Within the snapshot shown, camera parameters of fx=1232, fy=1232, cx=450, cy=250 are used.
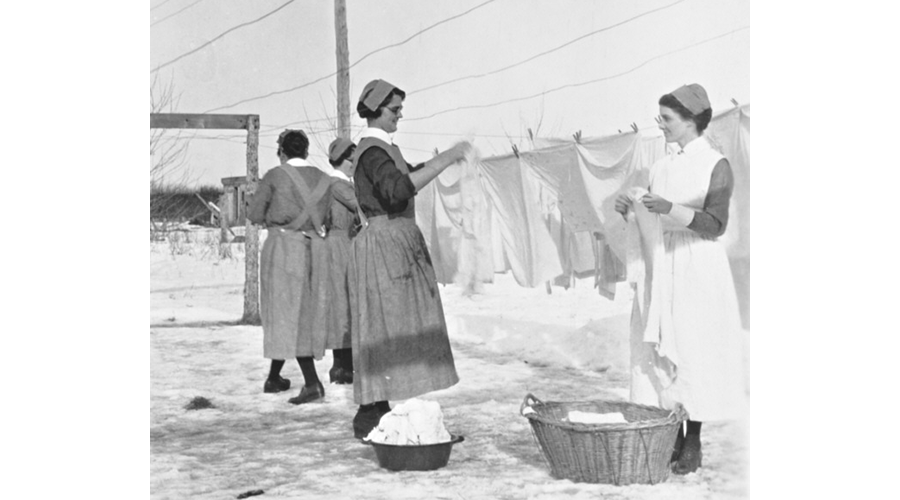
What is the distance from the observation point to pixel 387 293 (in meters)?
5.66

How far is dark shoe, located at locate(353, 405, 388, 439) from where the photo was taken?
18.9ft

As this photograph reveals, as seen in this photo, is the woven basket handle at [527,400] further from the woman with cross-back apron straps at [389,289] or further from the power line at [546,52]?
the power line at [546,52]

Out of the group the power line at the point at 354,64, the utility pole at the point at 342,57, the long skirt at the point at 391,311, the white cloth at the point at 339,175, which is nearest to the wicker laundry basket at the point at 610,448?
the long skirt at the point at 391,311

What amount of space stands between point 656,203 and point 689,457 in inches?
44.9

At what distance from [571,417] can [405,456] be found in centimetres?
76

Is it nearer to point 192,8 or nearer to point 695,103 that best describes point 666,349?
point 695,103

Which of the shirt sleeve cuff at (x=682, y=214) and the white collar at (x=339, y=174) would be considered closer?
the shirt sleeve cuff at (x=682, y=214)

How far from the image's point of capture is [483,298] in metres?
5.95

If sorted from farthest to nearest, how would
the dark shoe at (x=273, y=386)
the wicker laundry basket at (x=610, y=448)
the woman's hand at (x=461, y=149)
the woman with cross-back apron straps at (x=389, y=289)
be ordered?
the dark shoe at (x=273, y=386), the woman's hand at (x=461, y=149), the woman with cross-back apron straps at (x=389, y=289), the wicker laundry basket at (x=610, y=448)

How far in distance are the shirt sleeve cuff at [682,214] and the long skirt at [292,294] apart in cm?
174

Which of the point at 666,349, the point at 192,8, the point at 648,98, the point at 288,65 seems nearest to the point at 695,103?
the point at 648,98

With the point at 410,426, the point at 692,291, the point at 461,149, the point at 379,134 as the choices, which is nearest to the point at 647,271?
the point at 692,291

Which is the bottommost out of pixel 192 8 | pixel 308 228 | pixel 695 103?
pixel 308 228

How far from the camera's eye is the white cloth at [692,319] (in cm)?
550
